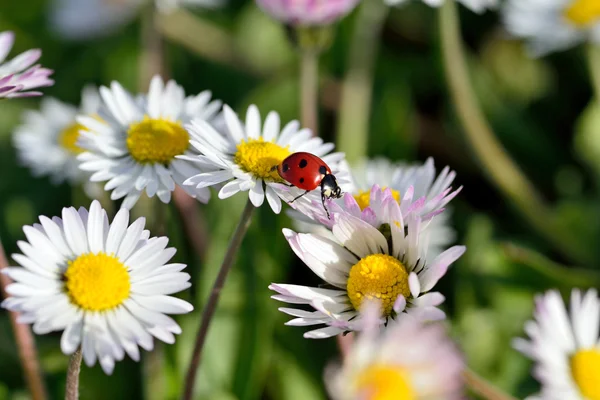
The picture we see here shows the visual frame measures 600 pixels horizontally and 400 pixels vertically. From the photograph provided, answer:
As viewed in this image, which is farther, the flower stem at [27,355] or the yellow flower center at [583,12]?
the yellow flower center at [583,12]

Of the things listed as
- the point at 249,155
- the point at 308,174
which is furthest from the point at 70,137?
the point at 308,174

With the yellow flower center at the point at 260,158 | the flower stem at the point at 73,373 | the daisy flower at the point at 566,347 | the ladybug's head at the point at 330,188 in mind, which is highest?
the yellow flower center at the point at 260,158

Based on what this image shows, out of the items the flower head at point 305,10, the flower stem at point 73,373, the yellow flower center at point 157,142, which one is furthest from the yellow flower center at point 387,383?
the flower head at point 305,10

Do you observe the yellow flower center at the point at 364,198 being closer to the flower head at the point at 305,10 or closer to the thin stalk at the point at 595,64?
the flower head at the point at 305,10

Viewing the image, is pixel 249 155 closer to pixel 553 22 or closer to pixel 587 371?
pixel 587 371

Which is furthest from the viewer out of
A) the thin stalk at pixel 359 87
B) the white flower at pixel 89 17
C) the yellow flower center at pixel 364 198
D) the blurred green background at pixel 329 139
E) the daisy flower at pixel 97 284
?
the white flower at pixel 89 17

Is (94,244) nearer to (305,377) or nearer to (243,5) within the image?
(305,377)
